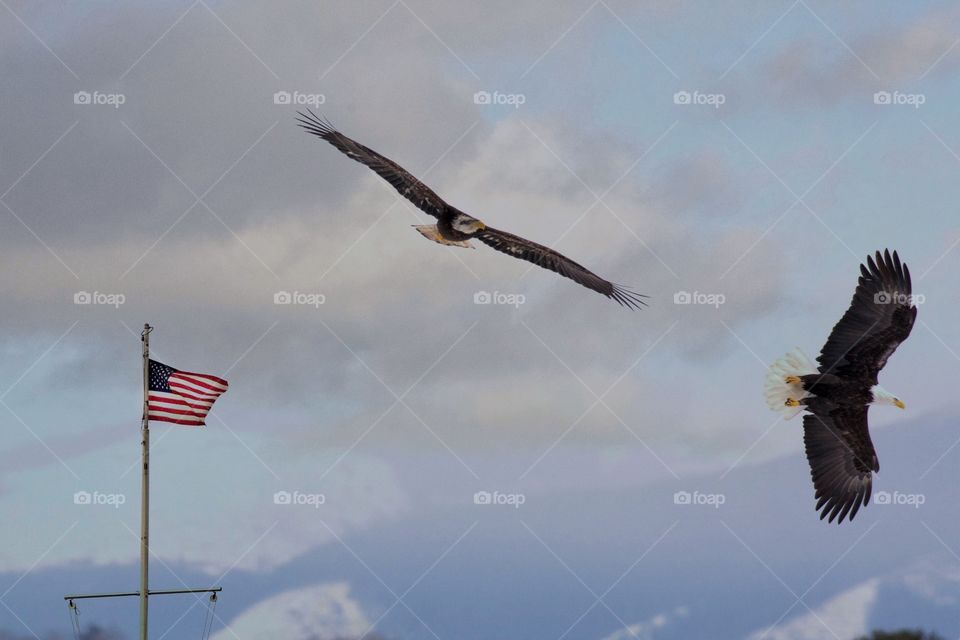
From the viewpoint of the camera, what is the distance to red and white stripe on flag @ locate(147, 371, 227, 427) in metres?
59.6

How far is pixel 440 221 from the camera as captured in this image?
58156 millimetres

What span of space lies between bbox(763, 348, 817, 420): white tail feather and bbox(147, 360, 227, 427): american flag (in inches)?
480

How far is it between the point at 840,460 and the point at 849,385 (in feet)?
7.05

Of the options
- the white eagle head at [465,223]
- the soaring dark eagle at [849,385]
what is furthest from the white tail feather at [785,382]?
the white eagle head at [465,223]

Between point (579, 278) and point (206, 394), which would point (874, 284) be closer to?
point (579, 278)

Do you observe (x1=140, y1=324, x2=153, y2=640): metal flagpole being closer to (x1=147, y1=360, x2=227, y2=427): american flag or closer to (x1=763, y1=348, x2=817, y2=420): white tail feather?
(x1=147, y1=360, x2=227, y2=427): american flag

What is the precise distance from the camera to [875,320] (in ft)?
190

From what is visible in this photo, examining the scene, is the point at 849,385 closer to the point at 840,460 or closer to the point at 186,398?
the point at 840,460

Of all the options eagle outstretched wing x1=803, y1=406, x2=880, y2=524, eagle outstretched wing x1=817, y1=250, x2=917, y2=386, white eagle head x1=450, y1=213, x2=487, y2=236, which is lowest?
eagle outstretched wing x1=803, y1=406, x2=880, y2=524

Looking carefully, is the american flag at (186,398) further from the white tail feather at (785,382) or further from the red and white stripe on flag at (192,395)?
the white tail feather at (785,382)

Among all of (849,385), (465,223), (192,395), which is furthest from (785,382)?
(192,395)

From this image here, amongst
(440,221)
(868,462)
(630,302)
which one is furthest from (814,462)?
(440,221)

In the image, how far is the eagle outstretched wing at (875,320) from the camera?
57.6 meters

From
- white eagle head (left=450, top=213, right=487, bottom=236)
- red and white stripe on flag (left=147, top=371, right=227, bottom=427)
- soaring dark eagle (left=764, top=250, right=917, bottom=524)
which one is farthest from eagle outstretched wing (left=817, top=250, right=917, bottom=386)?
red and white stripe on flag (left=147, top=371, right=227, bottom=427)
